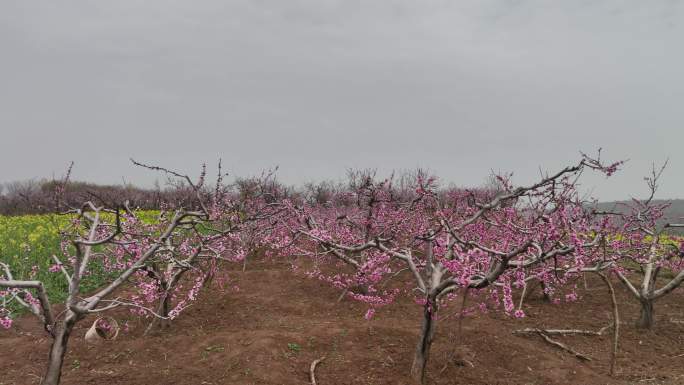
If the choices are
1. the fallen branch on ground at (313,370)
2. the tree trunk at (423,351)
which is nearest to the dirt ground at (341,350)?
the fallen branch on ground at (313,370)

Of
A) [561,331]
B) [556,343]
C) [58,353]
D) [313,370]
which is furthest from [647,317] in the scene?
[58,353]

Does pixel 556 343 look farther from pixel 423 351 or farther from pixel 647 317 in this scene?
pixel 423 351

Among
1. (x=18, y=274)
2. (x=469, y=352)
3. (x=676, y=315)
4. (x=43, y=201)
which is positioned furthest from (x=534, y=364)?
(x=43, y=201)

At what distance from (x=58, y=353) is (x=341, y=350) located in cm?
386

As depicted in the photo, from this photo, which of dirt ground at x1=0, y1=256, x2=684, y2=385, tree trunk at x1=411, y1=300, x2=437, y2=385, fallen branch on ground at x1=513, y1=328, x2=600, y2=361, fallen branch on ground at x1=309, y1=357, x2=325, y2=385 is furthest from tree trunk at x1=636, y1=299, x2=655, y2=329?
fallen branch on ground at x1=309, y1=357, x2=325, y2=385

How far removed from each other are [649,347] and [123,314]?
33.1 ft

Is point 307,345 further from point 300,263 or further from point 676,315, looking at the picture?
point 676,315

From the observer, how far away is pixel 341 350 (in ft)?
23.4

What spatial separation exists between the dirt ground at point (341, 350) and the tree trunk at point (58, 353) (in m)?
1.29

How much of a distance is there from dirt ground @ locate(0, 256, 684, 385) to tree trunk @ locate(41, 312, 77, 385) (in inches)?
50.8

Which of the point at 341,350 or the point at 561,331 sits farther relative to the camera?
the point at 561,331

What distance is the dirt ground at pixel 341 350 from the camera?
6.35m

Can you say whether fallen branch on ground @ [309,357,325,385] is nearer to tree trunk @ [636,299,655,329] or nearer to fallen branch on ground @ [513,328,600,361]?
fallen branch on ground @ [513,328,600,361]

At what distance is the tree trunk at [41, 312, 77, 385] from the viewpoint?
506 cm
